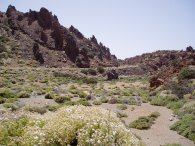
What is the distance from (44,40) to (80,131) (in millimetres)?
90949

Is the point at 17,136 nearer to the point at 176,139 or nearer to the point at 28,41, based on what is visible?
the point at 176,139

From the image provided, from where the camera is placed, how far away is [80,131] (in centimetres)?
862

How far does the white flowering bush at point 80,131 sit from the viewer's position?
800cm

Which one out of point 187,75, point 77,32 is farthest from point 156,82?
point 77,32

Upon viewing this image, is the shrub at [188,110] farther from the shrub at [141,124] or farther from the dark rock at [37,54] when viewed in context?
the dark rock at [37,54]

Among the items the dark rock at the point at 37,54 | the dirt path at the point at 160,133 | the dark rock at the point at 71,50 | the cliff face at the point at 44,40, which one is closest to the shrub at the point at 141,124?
the dirt path at the point at 160,133

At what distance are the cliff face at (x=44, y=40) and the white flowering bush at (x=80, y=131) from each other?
77806mm

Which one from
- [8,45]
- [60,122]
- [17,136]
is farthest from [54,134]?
[8,45]

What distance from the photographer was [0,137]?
345 inches

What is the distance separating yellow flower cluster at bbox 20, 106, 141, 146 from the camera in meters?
8.00

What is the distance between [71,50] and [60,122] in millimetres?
90714

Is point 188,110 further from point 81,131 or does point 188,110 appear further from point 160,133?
point 81,131

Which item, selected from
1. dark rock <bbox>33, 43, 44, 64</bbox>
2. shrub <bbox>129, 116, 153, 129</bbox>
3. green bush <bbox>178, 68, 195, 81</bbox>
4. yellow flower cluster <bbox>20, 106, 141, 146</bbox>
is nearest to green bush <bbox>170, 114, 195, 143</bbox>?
shrub <bbox>129, 116, 153, 129</bbox>

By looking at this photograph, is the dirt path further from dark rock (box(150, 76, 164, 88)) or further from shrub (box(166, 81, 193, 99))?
dark rock (box(150, 76, 164, 88))
